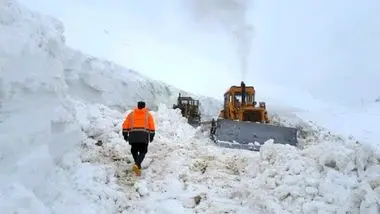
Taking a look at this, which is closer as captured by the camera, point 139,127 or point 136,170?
point 136,170

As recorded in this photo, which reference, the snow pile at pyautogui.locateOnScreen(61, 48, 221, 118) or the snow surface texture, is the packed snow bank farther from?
the snow pile at pyautogui.locateOnScreen(61, 48, 221, 118)

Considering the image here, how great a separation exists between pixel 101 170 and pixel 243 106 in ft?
37.2

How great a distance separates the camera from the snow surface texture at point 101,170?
5742 mm

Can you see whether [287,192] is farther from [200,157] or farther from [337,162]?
[200,157]

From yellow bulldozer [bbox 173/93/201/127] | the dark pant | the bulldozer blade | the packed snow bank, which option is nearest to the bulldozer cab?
the bulldozer blade

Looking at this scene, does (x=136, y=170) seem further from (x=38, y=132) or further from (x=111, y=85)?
(x=111, y=85)

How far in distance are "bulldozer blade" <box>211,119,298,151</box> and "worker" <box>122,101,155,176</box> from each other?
619 cm

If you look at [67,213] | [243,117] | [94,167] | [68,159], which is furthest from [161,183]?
[243,117]

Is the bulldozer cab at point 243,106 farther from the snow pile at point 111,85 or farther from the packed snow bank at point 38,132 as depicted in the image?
the packed snow bank at point 38,132

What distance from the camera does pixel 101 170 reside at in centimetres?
796

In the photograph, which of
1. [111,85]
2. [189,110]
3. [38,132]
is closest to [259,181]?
[38,132]

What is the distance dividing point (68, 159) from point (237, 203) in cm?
246

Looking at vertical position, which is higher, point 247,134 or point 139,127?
point 139,127

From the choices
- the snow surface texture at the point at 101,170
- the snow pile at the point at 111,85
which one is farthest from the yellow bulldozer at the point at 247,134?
the snow surface texture at the point at 101,170
